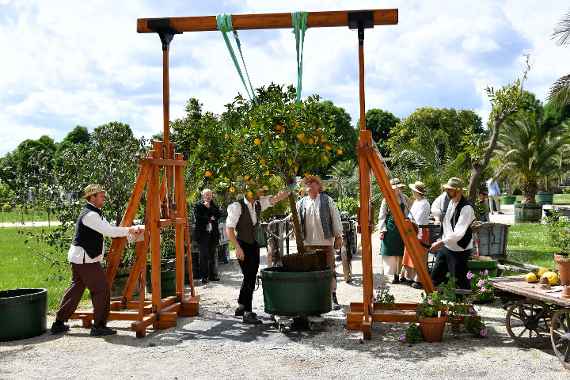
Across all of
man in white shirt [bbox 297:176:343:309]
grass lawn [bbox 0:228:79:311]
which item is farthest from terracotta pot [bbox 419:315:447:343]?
grass lawn [bbox 0:228:79:311]

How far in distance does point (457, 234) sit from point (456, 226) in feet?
0.35

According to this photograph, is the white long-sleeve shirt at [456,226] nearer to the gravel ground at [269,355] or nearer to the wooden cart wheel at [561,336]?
the gravel ground at [269,355]

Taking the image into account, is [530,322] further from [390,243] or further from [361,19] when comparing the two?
[390,243]

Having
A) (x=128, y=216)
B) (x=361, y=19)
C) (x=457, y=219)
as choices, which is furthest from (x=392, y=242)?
(x=128, y=216)

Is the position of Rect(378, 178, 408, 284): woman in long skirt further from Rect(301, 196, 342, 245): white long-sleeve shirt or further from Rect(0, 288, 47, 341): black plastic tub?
Rect(0, 288, 47, 341): black plastic tub

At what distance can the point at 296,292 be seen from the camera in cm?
726

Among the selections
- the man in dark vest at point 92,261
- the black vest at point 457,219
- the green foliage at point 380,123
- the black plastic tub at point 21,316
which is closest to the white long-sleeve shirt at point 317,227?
the black vest at point 457,219

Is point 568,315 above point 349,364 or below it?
above

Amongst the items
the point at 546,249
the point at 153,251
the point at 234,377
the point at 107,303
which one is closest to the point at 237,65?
the point at 153,251

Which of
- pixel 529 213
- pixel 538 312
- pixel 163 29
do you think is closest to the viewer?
pixel 538 312

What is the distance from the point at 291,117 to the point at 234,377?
3003mm

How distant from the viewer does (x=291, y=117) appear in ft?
23.9

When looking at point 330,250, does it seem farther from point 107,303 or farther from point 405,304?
point 107,303

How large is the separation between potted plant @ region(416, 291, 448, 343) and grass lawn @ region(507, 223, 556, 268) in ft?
21.3
